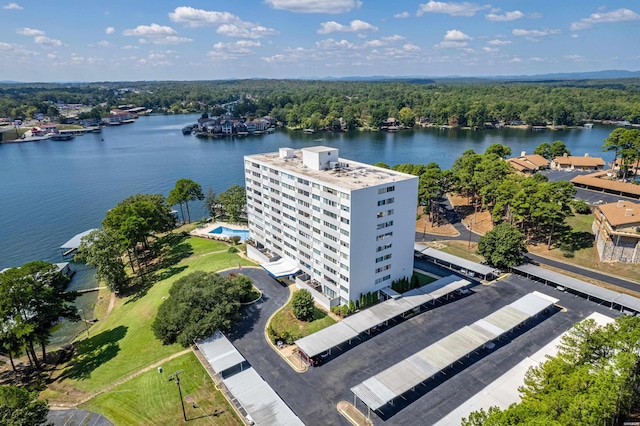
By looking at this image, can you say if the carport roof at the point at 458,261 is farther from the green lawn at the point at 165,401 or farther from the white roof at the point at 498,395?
the green lawn at the point at 165,401

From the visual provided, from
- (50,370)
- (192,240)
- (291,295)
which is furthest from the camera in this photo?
(192,240)

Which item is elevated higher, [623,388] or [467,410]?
[623,388]

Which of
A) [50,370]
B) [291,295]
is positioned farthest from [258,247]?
[50,370]

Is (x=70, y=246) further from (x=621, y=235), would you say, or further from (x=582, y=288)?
(x=621, y=235)

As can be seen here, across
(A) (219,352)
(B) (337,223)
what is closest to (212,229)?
(B) (337,223)

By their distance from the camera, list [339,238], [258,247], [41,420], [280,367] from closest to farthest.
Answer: [41,420] < [280,367] < [339,238] < [258,247]

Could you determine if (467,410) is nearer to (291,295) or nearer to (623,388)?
(623,388)
